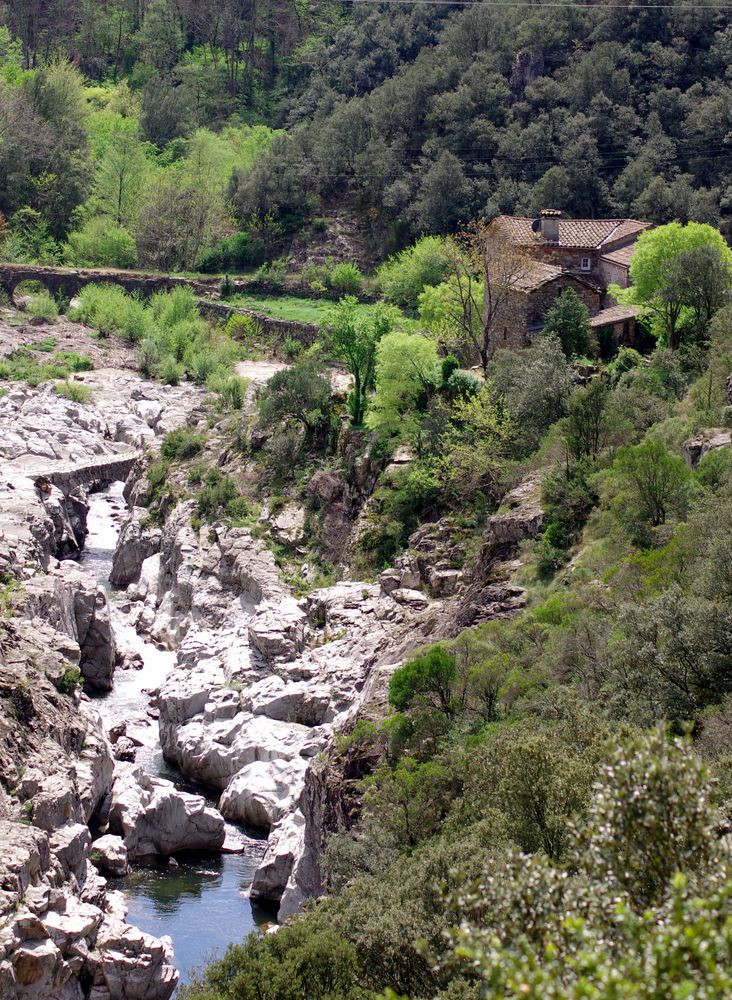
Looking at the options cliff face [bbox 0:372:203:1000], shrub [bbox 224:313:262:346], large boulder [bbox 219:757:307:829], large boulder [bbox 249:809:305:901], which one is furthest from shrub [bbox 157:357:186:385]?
large boulder [bbox 249:809:305:901]

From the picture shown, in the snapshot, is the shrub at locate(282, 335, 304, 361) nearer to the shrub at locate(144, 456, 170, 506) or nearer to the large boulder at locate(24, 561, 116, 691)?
the shrub at locate(144, 456, 170, 506)

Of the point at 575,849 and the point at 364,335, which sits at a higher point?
the point at 575,849

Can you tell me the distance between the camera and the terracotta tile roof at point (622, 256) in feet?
217

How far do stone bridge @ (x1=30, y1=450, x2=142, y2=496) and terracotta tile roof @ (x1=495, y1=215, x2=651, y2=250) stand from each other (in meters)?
22.1

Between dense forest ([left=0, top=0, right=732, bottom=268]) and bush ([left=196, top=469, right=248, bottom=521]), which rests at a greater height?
dense forest ([left=0, top=0, right=732, bottom=268])

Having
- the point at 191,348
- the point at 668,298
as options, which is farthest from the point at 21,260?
the point at 668,298

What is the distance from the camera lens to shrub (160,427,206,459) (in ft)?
213

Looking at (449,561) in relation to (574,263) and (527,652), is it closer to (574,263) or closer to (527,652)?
(527,652)

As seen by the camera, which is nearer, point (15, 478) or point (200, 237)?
point (15, 478)

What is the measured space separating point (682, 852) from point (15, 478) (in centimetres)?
5016

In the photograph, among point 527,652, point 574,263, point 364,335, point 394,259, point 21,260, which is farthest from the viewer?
point 21,260

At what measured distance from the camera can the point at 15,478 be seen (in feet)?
201

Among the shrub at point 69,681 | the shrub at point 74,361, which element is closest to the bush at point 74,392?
the shrub at point 74,361

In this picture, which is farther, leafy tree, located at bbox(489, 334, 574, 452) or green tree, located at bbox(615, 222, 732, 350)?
green tree, located at bbox(615, 222, 732, 350)
